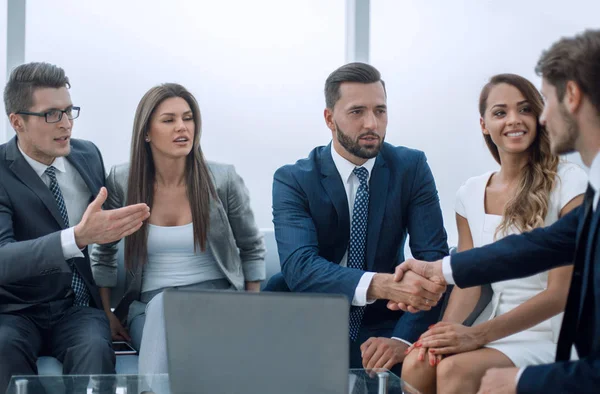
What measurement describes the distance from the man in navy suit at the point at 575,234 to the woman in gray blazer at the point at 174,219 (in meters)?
1.60

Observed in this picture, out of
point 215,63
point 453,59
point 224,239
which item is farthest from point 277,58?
point 224,239

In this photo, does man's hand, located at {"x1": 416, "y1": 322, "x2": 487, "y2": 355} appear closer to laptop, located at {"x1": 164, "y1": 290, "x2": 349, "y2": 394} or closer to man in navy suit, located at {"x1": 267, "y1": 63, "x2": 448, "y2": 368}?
man in navy suit, located at {"x1": 267, "y1": 63, "x2": 448, "y2": 368}

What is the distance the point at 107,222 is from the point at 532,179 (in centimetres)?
159

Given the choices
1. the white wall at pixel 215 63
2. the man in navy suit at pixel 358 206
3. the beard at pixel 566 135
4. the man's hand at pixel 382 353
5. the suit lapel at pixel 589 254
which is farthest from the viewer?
the white wall at pixel 215 63

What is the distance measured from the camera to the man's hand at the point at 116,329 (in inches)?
139

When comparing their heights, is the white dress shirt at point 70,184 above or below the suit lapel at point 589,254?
above

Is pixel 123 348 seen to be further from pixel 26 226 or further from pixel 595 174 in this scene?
pixel 595 174

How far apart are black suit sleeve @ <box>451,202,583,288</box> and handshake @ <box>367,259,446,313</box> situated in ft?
1.64

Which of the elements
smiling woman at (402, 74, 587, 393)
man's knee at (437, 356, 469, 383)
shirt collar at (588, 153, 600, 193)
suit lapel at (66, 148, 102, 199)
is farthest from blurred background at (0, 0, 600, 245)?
shirt collar at (588, 153, 600, 193)

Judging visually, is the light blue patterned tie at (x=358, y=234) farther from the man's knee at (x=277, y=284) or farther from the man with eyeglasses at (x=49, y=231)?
the man with eyeglasses at (x=49, y=231)

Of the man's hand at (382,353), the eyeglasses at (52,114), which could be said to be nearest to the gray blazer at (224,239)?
the eyeglasses at (52,114)

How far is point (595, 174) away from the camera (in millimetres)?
2021

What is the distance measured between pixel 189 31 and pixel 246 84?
44 cm

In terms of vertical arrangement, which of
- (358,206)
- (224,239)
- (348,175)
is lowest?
(224,239)
